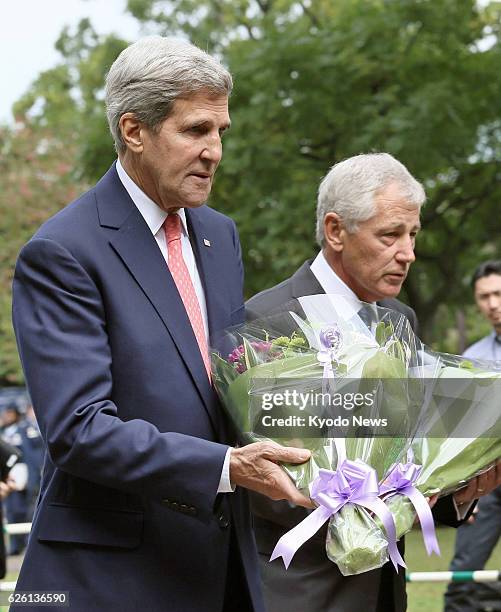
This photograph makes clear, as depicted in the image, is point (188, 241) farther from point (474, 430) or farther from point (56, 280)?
point (474, 430)

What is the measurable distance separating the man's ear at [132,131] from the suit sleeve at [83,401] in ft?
1.26

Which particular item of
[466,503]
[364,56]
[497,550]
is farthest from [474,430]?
[364,56]

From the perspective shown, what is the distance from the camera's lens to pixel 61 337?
2.76 metres

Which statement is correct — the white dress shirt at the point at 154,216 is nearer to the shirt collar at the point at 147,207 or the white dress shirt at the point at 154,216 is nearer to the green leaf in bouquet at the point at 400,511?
the shirt collar at the point at 147,207

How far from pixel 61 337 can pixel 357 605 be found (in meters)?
1.45

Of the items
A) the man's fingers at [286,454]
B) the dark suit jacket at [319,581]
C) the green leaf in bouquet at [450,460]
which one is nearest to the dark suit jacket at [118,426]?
the man's fingers at [286,454]

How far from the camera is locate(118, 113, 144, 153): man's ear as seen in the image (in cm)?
301

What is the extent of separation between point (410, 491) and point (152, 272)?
880 mm

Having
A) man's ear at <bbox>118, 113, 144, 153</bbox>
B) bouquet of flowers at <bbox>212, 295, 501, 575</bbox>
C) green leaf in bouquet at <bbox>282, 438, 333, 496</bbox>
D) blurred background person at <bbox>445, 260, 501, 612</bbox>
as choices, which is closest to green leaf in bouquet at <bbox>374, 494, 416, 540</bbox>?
bouquet of flowers at <bbox>212, 295, 501, 575</bbox>

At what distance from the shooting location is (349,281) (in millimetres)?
4137

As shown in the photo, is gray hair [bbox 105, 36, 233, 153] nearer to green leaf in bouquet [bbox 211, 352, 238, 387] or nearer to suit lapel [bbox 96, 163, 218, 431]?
suit lapel [bbox 96, 163, 218, 431]

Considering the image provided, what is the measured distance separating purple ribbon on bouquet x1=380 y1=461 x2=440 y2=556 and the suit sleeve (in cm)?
49

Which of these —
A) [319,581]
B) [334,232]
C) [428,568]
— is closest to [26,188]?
[428,568]

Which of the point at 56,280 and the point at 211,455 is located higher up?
the point at 56,280
